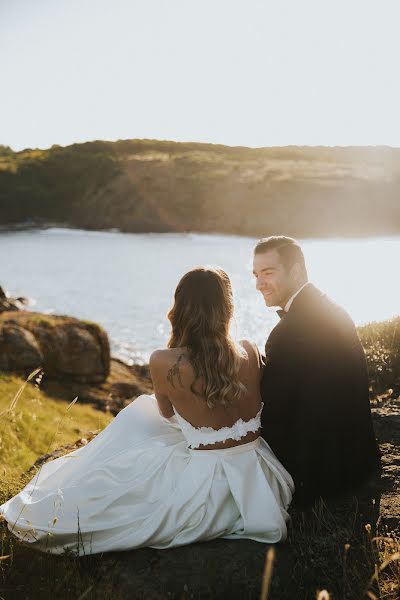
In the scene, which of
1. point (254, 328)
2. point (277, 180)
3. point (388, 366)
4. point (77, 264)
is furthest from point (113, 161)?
point (388, 366)

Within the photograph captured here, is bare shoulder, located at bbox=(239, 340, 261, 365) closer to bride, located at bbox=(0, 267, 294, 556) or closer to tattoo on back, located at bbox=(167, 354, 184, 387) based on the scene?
bride, located at bbox=(0, 267, 294, 556)

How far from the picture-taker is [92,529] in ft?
10.4

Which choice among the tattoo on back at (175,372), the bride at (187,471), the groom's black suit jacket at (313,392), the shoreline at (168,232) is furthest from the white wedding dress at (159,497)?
the shoreline at (168,232)

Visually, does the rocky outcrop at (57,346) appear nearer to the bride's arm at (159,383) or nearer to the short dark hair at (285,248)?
the bride's arm at (159,383)

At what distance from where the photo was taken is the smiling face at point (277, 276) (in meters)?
3.64

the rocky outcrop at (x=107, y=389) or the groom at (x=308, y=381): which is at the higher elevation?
the groom at (x=308, y=381)

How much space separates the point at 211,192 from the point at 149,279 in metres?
45.2

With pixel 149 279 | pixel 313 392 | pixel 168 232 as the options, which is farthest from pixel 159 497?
pixel 168 232

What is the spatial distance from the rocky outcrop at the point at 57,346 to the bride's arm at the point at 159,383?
10.1m

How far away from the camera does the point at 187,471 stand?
3230mm

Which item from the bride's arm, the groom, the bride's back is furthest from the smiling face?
the bride's arm

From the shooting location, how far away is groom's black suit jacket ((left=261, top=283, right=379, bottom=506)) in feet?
11.3

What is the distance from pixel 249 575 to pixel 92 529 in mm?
946

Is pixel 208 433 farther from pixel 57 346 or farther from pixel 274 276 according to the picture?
pixel 57 346
